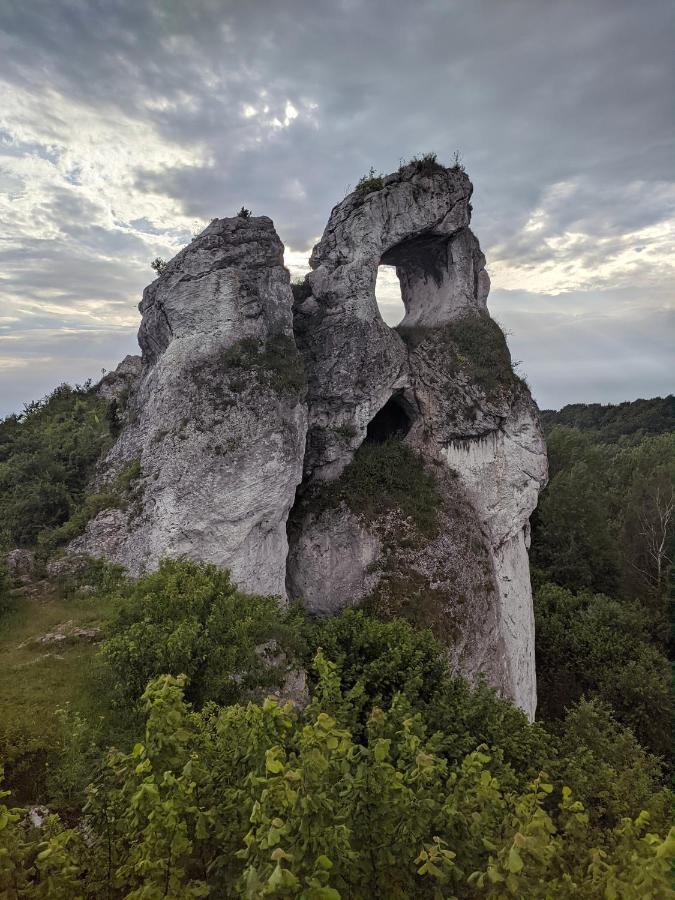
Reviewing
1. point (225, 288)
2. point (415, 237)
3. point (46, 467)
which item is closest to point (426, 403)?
point (415, 237)

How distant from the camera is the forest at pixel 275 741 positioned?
4.03 meters

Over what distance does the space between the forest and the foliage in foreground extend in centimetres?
3

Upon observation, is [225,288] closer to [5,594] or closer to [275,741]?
[5,594]

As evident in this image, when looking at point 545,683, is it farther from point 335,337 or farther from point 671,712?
point 335,337

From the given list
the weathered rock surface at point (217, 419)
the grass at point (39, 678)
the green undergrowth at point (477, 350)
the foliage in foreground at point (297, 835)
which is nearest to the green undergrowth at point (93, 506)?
the weathered rock surface at point (217, 419)

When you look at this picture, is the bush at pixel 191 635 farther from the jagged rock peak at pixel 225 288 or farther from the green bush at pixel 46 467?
the jagged rock peak at pixel 225 288

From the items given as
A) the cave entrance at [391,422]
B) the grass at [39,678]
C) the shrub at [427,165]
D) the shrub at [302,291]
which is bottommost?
the grass at [39,678]

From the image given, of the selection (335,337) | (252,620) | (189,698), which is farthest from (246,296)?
(189,698)

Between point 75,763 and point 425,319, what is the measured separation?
26.4 meters

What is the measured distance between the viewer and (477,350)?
25.3 metres

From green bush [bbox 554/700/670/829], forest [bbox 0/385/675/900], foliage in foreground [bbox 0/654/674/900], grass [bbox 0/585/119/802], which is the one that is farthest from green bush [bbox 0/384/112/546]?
green bush [bbox 554/700/670/829]

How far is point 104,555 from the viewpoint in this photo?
54.2 feet

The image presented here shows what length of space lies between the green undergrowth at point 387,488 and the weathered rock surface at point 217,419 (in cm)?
337

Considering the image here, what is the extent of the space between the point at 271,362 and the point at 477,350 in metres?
11.8
